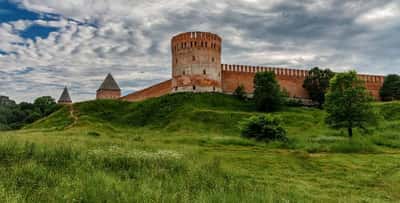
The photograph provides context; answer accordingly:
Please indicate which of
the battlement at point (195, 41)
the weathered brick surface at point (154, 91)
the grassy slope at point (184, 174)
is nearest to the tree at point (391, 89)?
the battlement at point (195, 41)

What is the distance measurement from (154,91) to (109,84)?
19536mm

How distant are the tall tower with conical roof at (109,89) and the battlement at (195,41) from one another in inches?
1033

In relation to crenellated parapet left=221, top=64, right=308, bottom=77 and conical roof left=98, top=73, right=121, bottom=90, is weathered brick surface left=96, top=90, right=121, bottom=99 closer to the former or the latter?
conical roof left=98, top=73, right=121, bottom=90

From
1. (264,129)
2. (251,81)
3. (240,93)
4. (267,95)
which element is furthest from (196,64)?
(264,129)

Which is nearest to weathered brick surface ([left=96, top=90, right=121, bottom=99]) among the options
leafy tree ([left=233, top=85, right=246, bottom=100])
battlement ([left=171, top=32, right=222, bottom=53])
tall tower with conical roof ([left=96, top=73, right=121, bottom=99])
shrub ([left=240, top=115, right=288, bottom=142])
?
tall tower with conical roof ([left=96, top=73, right=121, bottom=99])

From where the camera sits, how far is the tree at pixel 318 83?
45.4m

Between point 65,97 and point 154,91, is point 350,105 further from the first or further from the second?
point 65,97

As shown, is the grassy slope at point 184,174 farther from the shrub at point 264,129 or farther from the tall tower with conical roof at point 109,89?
the tall tower with conical roof at point 109,89

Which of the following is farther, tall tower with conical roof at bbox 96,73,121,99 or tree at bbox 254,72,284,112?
tall tower with conical roof at bbox 96,73,121,99

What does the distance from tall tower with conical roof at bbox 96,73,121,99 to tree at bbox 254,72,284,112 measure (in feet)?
117

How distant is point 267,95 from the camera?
122 ft

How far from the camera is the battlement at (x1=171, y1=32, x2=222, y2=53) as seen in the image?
136 feet

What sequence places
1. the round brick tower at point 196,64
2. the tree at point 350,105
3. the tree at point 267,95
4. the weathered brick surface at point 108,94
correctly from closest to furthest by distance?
the tree at point 350,105 → the tree at point 267,95 → the round brick tower at point 196,64 → the weathered brick surface at point 108,94

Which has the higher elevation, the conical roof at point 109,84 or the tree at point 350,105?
the conical roof at point 109,84
